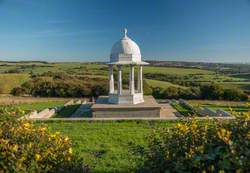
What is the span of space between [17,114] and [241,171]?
3.44 meters

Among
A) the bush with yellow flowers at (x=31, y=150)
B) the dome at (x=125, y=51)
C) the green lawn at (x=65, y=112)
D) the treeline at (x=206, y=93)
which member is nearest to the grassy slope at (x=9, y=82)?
the treeline at (x=206, y=93)

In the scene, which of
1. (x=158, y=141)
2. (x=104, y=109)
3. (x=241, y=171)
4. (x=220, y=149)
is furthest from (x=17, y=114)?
(x=104, y=109)

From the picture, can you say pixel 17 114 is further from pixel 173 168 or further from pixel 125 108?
pixel 125 108

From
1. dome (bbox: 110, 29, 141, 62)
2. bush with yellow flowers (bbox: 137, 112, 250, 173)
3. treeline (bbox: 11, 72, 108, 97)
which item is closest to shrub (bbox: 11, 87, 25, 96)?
treeline (bbox: 11, 72, 108, 97)

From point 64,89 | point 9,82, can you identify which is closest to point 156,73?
point 9,82

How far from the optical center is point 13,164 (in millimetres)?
4285

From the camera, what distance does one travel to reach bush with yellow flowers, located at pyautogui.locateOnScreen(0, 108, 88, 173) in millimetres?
4312

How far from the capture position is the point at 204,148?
4059 mm

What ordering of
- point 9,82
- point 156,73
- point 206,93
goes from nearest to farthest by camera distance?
point 206,93
point 9,82
point 156,73

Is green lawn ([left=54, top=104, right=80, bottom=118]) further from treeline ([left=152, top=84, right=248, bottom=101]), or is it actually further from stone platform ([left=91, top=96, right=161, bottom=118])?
treeline ([left=152, top=84, right=248, bottom=101])

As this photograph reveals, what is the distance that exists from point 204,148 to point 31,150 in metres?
2.17

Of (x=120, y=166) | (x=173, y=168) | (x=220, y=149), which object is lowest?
(x=120, y=166)

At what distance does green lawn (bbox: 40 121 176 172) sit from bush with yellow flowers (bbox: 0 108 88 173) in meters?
0.98

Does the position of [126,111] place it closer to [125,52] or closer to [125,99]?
[125,99]
